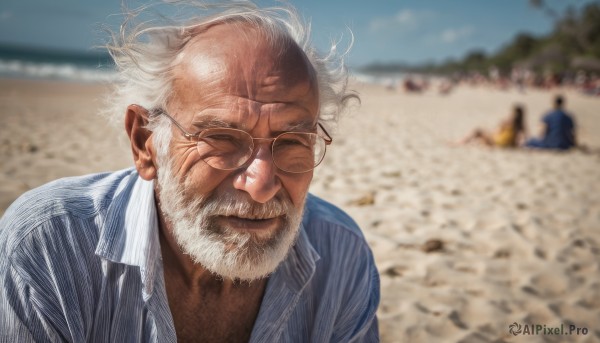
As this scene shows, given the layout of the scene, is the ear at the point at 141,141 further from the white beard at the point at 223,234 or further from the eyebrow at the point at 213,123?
the eyebrow at the point at 213,123

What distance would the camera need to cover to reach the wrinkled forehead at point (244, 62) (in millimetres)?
1453

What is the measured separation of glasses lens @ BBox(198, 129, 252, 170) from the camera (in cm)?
144

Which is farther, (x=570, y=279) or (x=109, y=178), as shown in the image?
(x=570, y=279)

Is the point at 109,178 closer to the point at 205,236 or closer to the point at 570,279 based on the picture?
the point at 205,236

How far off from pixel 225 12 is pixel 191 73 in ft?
1.07

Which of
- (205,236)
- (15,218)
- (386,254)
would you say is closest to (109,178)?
(15,218)

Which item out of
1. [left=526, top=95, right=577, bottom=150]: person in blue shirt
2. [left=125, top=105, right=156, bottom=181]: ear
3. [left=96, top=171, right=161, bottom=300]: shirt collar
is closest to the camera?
[left=96, top=171, right=161, bottom=300]: shirt collar

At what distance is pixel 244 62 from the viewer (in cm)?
147

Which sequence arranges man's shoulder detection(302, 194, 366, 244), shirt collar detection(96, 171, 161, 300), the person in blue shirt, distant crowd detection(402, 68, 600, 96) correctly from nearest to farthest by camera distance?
1. shirt collar detection(96, 171, 161, 300)
2. man's shoulder detection(302, 194, 366, 244)
3. the person in blue shirt
4. distant crowd detection(402, 68, 600, 96)

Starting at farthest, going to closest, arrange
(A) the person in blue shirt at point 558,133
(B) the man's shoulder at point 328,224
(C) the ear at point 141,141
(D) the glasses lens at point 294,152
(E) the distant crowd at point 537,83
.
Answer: (E) the distant crowd at point 537,83
(A) the person in blue shirt at point 558,133
(B) the man's shoulder at point 328,224
(C) the ear at point 141,141
(D) the glasses lens at point 294,152

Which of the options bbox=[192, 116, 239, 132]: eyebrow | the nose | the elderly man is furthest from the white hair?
the nose

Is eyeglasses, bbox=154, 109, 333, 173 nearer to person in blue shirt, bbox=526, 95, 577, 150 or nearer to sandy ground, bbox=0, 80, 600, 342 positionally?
sandy ground, bbox=0, 80, 600, 342

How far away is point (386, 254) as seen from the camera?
332 cm

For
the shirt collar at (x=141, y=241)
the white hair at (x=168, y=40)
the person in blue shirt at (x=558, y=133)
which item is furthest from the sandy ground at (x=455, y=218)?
the shirt collar at (x=141, y=241)
